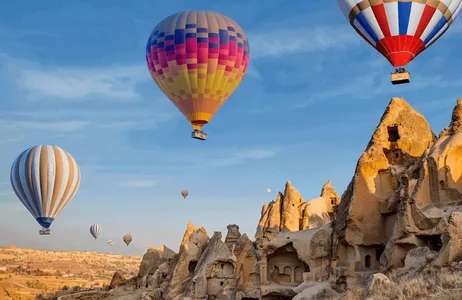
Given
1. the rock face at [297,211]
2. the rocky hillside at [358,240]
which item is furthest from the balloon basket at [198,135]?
the rock face at [297,211]

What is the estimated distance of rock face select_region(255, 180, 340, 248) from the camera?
40438mm

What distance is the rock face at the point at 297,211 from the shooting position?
40.4 meters

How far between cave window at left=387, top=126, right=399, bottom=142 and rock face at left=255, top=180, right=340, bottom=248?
996cm

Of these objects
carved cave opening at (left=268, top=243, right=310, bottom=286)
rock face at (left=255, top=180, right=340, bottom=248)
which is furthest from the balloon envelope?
carved cave opening at (left=268, top=243, right=310, bottom=286)

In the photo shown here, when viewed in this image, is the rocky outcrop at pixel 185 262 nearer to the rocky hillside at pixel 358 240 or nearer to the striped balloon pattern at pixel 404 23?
the rocky hillside at pixel 358 240

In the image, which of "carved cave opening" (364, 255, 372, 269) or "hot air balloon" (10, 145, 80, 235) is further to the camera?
"hot air balloon" (10, 145, 80, 235)

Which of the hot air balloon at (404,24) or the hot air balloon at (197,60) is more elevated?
the hot air balloon at (197,60)

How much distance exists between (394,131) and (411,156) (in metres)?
2.11

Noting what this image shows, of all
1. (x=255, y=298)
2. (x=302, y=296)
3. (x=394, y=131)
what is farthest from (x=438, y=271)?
(x=394, y=131)

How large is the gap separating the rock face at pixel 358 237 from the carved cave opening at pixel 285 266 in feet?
0.16

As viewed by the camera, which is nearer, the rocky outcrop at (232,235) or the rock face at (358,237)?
the rock face at (358,237)

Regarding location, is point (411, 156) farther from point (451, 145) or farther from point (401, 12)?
point (401, 12)

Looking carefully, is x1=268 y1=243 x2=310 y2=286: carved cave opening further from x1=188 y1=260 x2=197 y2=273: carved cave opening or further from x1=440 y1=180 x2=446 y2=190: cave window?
x1=440 y1=180 x2=446 y2=190: cave window

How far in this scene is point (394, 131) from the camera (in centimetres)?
3061
